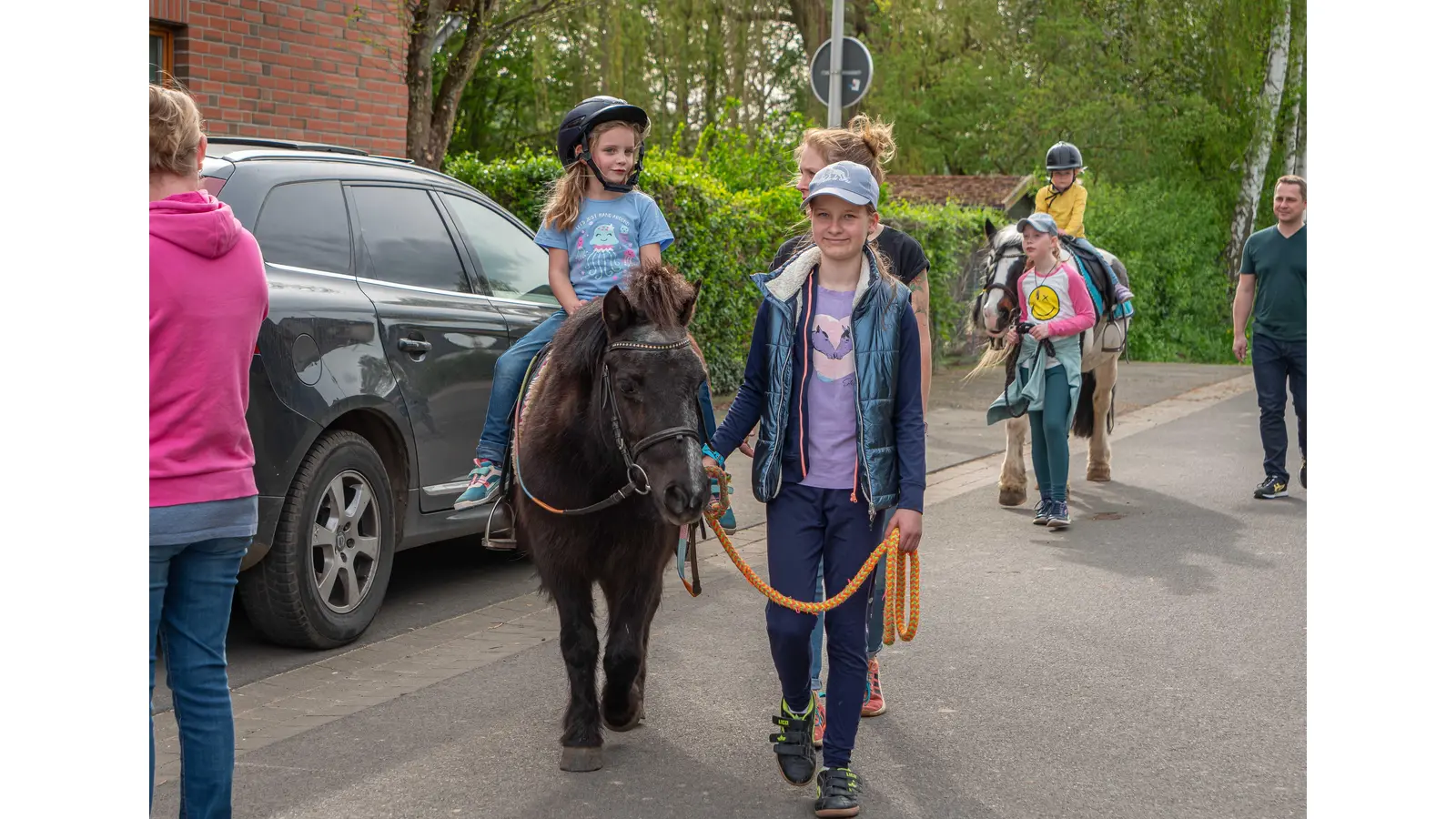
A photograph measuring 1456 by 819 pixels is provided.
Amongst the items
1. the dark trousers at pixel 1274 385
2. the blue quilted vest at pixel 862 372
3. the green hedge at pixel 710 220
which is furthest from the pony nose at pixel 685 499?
the green hedge at pixel 710 220

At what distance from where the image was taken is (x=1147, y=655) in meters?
5.97

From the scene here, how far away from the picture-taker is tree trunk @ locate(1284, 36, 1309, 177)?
27.2 meters

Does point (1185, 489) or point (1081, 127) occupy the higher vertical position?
point (1081, 127)

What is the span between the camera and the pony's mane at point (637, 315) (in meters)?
4.28

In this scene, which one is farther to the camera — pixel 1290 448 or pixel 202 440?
pixel 1290 448

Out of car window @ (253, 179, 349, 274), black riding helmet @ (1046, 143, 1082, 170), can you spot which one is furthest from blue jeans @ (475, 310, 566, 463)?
black riding helmet @ (1046, 143, 1082, 170)

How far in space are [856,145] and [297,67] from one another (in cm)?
833

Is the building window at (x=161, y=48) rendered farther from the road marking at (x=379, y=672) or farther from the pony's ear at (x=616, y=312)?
the pony's ear at (x=616, y=312)

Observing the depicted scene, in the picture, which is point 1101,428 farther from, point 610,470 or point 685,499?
point 685,499

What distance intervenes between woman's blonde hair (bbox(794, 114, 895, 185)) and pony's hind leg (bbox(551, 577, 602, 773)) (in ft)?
5.70

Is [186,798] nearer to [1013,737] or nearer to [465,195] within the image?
[1013,737]

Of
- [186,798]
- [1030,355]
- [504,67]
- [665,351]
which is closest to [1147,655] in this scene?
[665,351]

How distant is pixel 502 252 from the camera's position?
7.33m

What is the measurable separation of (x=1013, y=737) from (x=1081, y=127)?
79.1 feet
